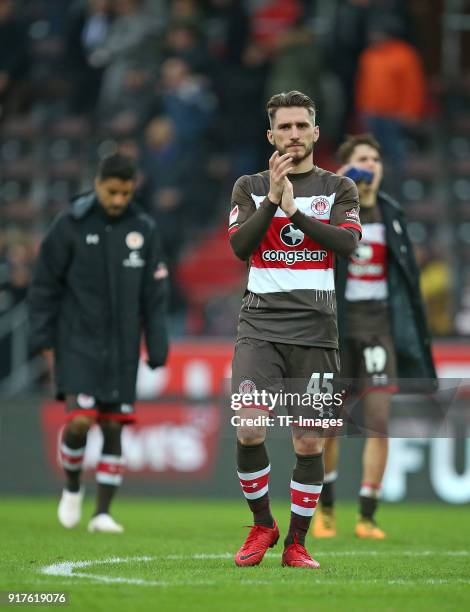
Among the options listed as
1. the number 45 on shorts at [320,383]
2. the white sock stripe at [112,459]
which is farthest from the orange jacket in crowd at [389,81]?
the number 45 on shorts at [320,383]

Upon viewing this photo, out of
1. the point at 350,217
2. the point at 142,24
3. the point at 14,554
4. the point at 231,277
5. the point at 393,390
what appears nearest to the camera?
the point at 350,217

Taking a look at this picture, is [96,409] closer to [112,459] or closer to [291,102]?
[112,459]

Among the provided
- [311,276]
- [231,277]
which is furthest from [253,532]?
[231,277]

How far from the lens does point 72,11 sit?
18.1m

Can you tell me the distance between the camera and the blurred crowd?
15.6 metres

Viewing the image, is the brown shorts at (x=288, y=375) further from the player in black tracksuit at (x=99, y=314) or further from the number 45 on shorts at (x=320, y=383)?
the player in black tracksuit at (x=99, y=314)

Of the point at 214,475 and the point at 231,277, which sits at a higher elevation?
the point at 231,277

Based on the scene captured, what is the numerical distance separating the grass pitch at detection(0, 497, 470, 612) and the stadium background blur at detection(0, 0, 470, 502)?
4.05m

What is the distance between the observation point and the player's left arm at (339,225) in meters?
5.91

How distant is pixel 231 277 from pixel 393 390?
7.30m

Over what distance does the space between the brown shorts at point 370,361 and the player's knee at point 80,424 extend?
1.69m

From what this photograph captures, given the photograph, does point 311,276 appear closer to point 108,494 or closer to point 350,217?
point 350,217

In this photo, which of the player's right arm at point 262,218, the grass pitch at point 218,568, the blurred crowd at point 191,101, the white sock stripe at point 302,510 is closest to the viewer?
the grass pitch at point 218,568

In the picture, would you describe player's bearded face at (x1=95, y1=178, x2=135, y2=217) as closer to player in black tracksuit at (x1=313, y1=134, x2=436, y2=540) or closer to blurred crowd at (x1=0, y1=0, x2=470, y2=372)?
player in black tracksuit at (x1=313, y1=134, x2=436, y2=540)
